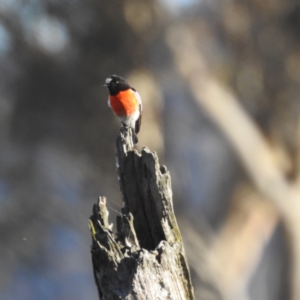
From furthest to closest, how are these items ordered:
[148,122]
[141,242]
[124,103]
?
1. [148,122]
2. [124,103]
3. [141,242]

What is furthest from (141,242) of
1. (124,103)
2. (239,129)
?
(239,129)

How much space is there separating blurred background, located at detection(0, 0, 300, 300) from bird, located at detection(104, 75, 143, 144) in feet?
12.0

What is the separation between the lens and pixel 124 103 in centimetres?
504

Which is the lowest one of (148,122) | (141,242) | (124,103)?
(141,242)

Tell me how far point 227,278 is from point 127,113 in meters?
5.57

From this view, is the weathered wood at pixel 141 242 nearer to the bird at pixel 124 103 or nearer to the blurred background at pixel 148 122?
the bird at pixel 124 103

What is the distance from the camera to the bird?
16.4 feet

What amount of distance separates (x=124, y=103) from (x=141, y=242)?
90.8 inches

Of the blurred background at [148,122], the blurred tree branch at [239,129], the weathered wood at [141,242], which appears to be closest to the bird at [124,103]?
the weathered wood at [141,242]

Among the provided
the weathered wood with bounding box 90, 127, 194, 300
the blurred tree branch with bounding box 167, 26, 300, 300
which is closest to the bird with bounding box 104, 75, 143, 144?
the weathered wood with bounding box 90, 127, 194, 300

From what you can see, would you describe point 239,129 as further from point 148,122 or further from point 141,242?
point 141,242

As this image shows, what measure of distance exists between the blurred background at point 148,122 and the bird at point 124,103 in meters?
3.66

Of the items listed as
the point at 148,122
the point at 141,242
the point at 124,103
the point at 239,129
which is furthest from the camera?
the point at 239,129

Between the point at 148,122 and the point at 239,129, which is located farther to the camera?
the point at 239,129
